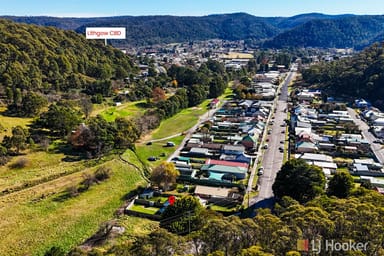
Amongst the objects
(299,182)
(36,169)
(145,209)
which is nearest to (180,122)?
(36,169)

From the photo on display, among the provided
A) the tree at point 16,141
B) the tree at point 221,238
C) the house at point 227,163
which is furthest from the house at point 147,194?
the tree at point 16,141

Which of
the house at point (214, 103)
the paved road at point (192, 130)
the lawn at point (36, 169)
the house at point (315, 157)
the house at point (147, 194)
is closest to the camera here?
the house at point (147, 194)

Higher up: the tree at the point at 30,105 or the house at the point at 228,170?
the tree at the point at 30,105

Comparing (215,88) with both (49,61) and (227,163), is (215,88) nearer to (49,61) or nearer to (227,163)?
(49,61)

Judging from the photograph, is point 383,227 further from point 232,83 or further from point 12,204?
point 232,83

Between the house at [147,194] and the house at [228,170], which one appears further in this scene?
the house at [228,170]

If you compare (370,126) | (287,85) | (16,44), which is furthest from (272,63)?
(16,44)

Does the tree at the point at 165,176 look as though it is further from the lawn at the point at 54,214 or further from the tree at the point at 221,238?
the tree at the point at 221,238

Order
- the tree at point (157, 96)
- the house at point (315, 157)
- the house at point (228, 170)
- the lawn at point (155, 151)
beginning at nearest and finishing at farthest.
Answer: the house at point (228, 170) < the house at point (315, 157) < the lawn at point (155, 151) < the tree at point (157, 96)
